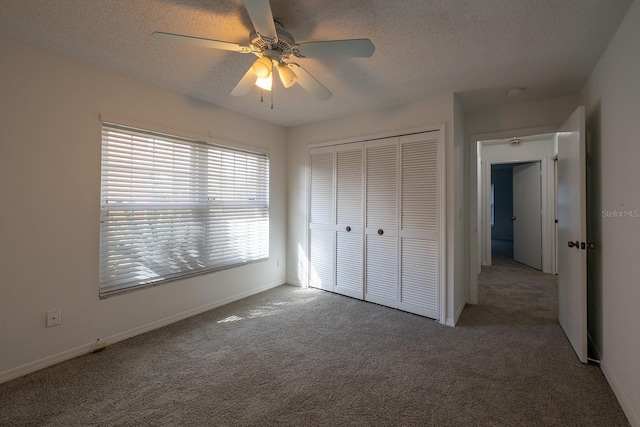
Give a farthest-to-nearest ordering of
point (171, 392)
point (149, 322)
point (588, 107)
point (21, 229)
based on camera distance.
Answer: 1. point (149, 322)
2. point (588, 107)
3. point (21, 229)
4. point (171, 392)

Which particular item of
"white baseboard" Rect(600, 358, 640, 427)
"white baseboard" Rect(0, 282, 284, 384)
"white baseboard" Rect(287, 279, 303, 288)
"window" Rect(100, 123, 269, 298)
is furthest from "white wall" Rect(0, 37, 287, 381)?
"white baseboard" Rect(600, 358, 640, 427)

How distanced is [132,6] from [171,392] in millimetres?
2398

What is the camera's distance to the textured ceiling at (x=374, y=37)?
5.48 feet

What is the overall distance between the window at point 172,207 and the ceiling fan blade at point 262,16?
176cm

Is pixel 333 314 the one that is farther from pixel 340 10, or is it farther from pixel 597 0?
pixel 597 0

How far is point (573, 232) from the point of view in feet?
7.67

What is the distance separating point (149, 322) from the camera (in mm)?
2750

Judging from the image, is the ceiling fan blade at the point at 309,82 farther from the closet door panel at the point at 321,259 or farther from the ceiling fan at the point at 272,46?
the closet door panel at the point at 321,259

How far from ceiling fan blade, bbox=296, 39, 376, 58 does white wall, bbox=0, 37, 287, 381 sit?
1.83 m

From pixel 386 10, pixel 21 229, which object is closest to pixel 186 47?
pixel 386 10

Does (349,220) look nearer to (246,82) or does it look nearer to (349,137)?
(349,137)

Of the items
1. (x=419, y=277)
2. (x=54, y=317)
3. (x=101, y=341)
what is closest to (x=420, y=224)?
(x=419, y=277)

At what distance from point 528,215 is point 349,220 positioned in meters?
4.17

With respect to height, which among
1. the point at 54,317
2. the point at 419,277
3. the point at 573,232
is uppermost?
A: the point at 573,232
